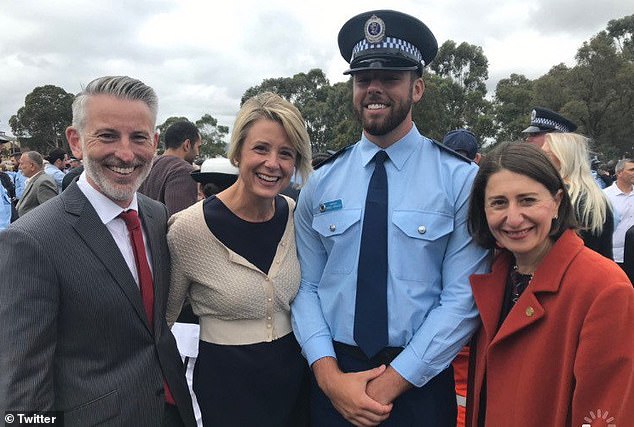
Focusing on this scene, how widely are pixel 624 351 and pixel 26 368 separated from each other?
1.89 m

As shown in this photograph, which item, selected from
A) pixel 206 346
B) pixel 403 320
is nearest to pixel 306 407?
pixel 206 346

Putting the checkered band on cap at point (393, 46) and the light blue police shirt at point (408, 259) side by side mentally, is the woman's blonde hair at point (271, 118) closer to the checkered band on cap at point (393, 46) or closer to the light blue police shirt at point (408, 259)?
the light blue police shirt at point (408, 259)

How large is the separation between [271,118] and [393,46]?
653 millimetres

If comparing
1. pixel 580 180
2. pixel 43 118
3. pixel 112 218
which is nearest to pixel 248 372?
pixel 112 218

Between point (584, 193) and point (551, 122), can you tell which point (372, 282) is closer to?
point (584, 193)

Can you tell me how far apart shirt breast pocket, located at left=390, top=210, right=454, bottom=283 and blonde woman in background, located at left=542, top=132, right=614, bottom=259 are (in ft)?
4.88

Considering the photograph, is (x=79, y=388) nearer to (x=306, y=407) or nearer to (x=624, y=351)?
(x=306, y=407)

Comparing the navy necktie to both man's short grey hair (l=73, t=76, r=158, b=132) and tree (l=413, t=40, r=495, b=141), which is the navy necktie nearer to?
man's short grey hair (l=73, t=76, r=158, b=132)

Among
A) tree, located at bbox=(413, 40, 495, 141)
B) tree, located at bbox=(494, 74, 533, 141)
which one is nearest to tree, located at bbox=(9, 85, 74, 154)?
tree, located at bbox=(413, 40, 495, 141)

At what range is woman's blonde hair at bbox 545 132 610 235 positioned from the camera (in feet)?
10.5

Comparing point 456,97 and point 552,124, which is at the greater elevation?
point 456,97

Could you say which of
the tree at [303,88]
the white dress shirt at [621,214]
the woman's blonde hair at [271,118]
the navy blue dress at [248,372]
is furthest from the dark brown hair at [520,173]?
the tree at [303,88]

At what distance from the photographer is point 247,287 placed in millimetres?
2197

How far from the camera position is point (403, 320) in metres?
2.01
